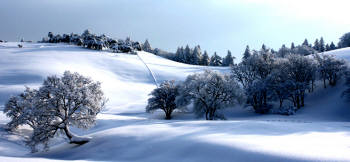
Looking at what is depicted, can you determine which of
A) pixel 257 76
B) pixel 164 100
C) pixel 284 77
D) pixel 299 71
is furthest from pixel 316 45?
pixel 164 100

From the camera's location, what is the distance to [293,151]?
10570mm

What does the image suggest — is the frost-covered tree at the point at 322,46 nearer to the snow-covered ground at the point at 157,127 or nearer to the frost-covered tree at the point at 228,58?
the frost-covered tree at the point at 228,58

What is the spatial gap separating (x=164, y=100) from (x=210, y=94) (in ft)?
29.1

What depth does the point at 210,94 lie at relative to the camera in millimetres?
36219

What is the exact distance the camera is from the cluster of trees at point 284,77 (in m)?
39.7

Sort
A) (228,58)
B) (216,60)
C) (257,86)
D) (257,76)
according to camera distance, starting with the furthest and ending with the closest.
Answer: (216,60)
(228,58)
(257,76)
(257,86)

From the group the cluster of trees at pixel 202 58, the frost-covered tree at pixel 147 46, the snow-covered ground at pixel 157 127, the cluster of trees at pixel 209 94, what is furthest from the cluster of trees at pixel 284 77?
the frost-covered tree at pixel 147 46

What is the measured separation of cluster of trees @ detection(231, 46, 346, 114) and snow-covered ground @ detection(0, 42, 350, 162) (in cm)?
245

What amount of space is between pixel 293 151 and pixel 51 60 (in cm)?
7344

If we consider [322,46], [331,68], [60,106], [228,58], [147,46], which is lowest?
[60,106]

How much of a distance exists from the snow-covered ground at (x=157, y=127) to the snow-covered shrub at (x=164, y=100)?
201 cm

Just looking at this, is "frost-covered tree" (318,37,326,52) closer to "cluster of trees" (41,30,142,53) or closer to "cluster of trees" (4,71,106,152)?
"cluster of trees" (41,30,142,53)

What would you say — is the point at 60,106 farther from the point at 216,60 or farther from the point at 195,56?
the point at 216,60

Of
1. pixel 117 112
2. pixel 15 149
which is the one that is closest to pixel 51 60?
pixel 117 112
